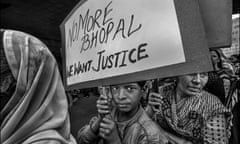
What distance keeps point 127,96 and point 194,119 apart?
45cm

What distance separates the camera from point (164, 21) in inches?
39.4

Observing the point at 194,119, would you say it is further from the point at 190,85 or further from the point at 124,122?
the point at 124,122

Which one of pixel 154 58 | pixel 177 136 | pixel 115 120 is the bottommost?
pixel 177 136

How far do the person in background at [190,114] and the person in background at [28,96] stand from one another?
67cm

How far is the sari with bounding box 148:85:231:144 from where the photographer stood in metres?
1.65

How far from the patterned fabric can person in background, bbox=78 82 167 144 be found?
16cm

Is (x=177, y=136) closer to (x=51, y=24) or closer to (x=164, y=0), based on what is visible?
(x=164, y=0)

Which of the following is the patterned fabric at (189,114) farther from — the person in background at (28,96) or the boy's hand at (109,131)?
the person in background at (28,96)

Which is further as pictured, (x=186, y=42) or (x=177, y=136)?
(x=177, y=136)

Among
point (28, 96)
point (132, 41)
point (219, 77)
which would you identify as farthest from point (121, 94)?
point (219, 77)

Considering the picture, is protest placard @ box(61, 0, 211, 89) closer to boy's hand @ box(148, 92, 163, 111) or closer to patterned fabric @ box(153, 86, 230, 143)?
boy's hand @ box(148, 92, 163, 111)

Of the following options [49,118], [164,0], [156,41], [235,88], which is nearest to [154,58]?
[156,41]

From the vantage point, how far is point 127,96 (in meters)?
1.47

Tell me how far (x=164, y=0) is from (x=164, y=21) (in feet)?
0.22
